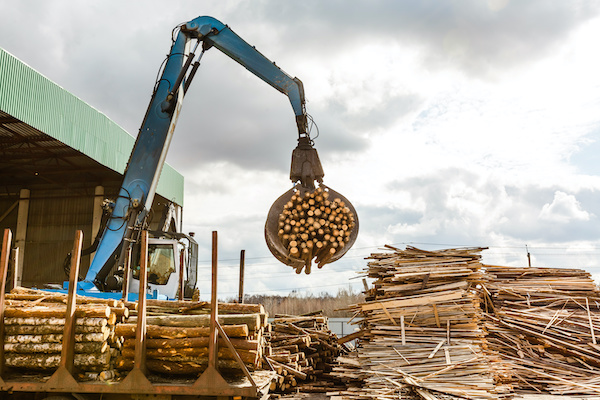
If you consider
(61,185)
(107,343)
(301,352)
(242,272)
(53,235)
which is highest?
(61,185)

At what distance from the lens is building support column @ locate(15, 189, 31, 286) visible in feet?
74.5

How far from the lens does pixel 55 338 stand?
19.6 ft

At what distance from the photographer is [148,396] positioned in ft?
18.5

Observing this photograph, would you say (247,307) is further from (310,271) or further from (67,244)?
(67,244)

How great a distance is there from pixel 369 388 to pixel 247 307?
3506mm

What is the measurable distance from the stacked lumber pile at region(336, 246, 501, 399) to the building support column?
689 inches

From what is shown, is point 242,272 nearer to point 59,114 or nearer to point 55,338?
point 55,338

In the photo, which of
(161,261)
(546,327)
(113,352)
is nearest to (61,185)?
(161,261)

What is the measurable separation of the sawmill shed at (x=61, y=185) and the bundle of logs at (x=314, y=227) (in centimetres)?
939

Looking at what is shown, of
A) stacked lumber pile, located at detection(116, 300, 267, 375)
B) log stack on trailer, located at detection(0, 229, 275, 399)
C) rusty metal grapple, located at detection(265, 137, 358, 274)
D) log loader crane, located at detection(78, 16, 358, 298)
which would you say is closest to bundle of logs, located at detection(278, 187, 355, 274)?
rusty metal grapple, located at detection(265, 137, 358, 274)

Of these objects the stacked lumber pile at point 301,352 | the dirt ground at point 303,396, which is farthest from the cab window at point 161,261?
the dirt ground at point 303,396

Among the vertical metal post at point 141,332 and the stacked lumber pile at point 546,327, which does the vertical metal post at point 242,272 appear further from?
the stacked lumber pile at point 546,327

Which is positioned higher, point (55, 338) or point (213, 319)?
→ point (213, 319)

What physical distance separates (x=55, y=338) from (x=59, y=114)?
12.4 meters
